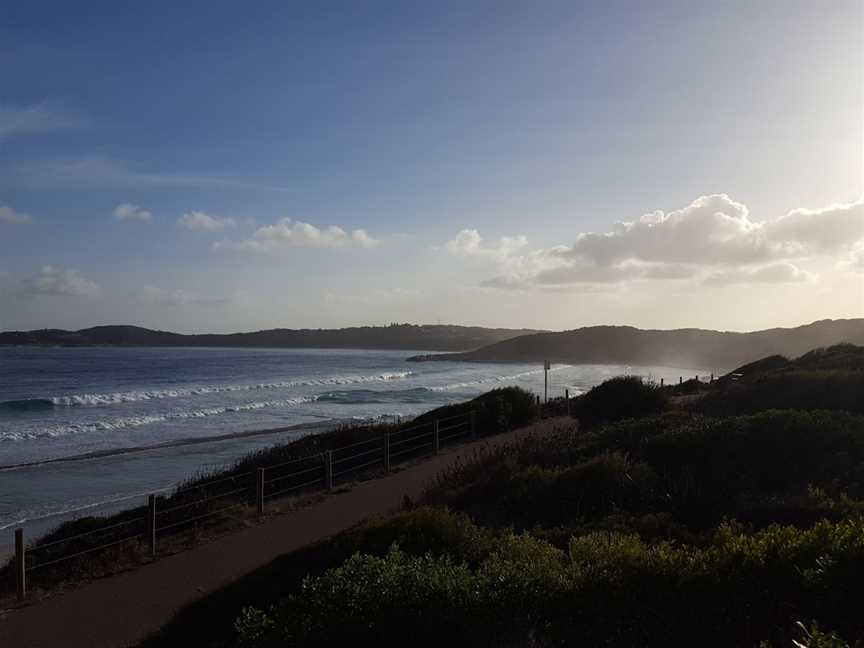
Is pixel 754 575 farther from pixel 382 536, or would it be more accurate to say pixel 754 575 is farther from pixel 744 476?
pixel 744 476

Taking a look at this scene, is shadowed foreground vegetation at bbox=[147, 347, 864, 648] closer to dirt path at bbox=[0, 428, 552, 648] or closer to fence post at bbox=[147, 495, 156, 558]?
dirt path at bbox=[0, 428, 552, 648]

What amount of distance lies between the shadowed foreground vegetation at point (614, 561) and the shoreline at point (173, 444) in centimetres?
1653

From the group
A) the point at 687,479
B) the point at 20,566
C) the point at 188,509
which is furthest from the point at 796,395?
the point at 20,566

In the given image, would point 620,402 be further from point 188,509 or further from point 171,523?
point 171,523

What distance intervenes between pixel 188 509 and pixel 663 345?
408ft

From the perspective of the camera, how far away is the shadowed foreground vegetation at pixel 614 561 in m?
4.01

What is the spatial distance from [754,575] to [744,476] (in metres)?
4.73

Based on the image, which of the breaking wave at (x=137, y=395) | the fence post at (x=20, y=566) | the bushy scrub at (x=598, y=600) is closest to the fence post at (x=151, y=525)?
the fence post at (x=20, y=566)

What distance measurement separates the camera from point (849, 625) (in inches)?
143

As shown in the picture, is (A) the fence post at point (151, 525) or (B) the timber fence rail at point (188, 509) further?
(A) the fence post at point (151, 525)

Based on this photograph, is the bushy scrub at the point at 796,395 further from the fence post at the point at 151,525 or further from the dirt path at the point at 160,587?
the fence post at the point at 151,525

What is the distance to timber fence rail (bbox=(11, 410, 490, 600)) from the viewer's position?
9516 millimetres

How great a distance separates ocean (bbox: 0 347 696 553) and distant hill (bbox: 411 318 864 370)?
5573cm

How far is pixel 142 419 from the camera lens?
35188 millimetres
